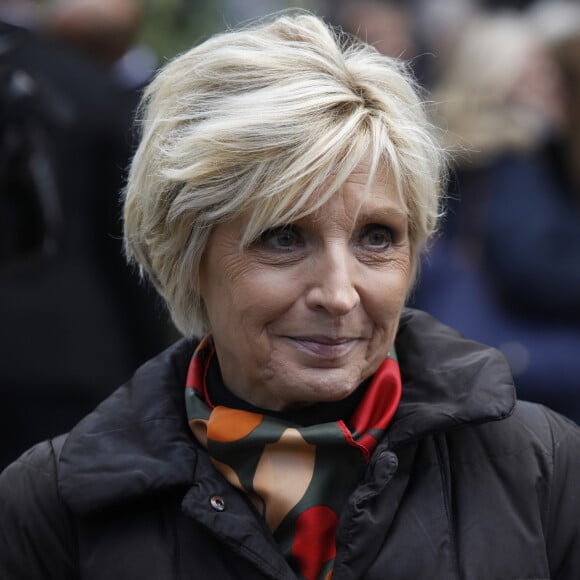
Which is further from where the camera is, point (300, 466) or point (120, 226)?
point (120, 226)

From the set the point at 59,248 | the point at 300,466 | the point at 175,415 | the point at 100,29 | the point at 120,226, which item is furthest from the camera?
the point at 100,29

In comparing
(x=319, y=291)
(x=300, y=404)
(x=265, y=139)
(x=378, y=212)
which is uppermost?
(x=265, y=139)

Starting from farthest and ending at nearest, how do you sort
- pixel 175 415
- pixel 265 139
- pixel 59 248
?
pixel 59 248
pixel 175 415
pixel 265 139

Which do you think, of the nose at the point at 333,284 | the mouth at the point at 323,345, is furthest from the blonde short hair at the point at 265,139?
the mouth at the point at 323,345

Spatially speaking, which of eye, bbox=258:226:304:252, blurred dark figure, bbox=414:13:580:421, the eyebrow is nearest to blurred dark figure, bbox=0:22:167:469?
blurred dark figure, bbox=414:13:580:421

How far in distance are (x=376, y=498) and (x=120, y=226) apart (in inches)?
106

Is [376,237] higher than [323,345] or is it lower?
higher

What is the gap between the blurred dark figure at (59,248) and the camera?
4141 mm

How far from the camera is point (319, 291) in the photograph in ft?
7.36

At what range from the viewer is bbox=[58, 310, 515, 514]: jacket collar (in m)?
2.27

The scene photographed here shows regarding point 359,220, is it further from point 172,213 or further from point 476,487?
point 476,487

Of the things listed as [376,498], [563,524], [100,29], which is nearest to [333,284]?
[376,498]

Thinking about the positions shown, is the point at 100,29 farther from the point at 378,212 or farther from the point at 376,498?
the point at 376,498

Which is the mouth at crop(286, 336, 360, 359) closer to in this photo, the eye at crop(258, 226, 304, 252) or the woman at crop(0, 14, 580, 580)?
the woman at crop(0, 14, 580, 580)
